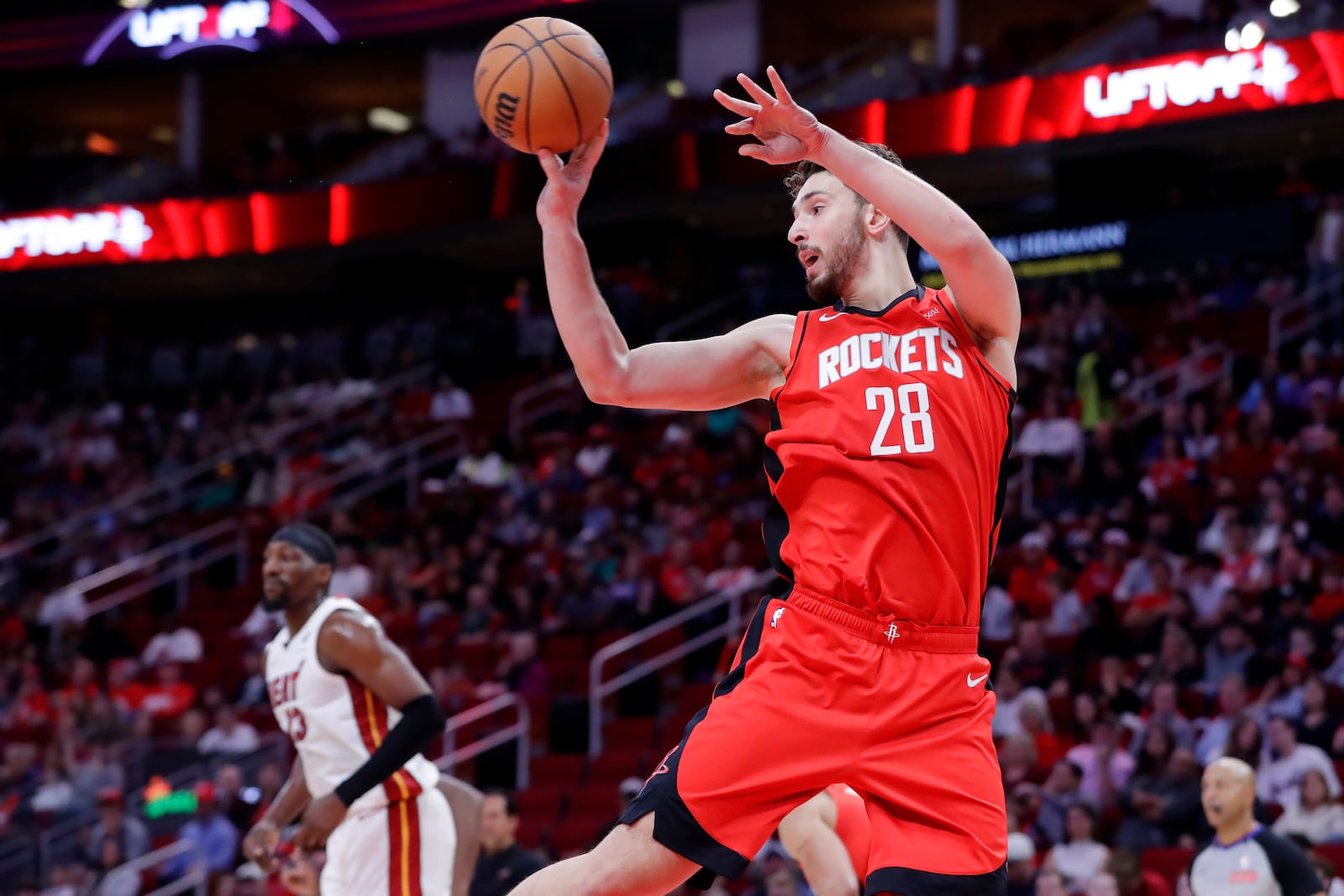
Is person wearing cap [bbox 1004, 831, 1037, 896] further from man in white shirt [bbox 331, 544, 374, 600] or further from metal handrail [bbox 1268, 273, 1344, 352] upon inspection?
man in white shirt [bbox 331, 544, 374, 600]

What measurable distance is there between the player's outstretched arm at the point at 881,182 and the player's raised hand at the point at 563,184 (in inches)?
13.9

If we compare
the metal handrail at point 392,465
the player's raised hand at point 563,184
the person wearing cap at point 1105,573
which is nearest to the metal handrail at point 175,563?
the metal handrail at point 392,465

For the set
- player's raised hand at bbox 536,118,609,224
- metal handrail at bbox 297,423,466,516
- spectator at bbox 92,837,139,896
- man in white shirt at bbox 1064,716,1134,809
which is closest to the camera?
player's raised hand at bbox 536,118,609,224

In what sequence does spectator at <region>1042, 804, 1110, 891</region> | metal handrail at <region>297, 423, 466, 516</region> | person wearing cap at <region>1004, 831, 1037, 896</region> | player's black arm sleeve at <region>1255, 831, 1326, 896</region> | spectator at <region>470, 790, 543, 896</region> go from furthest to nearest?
metal handrail at <region>297, 423, 466, 516</region> < spectator at <region>1042, 804, 1110, 891</region> < person wearing cap at <region>1004, 831, 1037, 896</region> < spectator at <region>470, 790, 543, 896</region> < player's black arm sleeve at <region>1255, 831, 1326, 896</region>

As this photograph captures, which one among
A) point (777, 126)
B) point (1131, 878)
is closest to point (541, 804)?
point (1131, 878)

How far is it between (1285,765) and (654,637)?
5.93 m

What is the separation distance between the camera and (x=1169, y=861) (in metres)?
9.57

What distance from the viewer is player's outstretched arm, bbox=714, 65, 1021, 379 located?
369cm

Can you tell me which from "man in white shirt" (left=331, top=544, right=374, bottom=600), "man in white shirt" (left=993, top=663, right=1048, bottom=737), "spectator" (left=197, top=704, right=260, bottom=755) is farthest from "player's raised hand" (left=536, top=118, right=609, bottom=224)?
"man in white shirt" (left=331, top=544, right=374, bottom=600)

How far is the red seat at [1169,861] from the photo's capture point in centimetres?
950

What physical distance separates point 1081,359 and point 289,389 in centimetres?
1129

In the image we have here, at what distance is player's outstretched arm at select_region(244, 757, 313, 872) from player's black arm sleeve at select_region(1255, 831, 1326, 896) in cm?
405

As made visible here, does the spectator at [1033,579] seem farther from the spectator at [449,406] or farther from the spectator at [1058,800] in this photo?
the spectator at [449,406]

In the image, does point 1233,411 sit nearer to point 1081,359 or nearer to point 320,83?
point 1081,359
